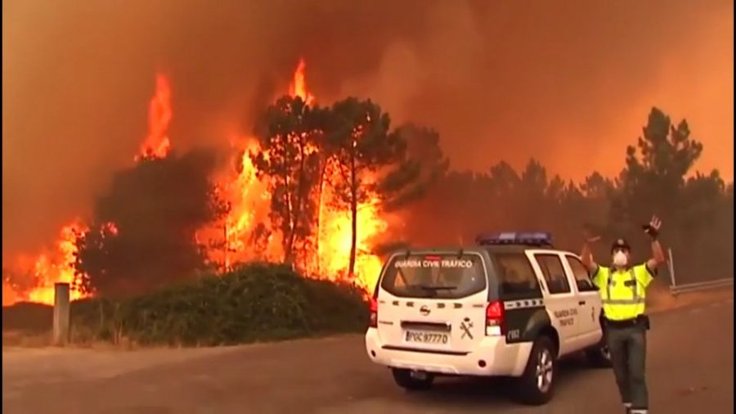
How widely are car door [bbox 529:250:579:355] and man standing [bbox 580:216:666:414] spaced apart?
112cm

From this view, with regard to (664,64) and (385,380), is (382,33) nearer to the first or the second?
(664,64)

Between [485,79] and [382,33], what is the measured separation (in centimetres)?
355

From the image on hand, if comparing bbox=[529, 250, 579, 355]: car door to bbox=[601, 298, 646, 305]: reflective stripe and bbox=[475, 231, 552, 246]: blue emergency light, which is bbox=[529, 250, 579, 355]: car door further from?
bbox=[601, 298, 646, 305]: reflective stripe

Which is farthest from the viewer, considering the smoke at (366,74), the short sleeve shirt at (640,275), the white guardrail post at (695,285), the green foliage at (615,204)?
the green foliage at (615,204)

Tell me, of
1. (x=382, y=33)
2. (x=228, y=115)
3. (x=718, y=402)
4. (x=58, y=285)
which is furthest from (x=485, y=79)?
(x=718, y=402)

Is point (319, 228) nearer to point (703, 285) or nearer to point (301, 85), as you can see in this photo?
point (301, 85)

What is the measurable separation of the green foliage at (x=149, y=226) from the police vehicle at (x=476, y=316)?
22.0 ft

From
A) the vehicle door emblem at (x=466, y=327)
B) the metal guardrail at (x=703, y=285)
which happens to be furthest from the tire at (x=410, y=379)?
the metal guardrail at (x=703, y=285)

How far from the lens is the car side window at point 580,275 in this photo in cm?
865

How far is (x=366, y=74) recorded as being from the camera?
1700 centimetres

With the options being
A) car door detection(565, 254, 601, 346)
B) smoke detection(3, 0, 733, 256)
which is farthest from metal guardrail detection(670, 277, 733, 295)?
car door detection(565, 254, 601, 346)

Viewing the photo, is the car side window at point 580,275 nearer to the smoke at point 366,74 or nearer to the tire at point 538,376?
the tire at point 538,376

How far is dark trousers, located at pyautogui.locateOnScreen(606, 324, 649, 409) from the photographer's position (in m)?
6.43

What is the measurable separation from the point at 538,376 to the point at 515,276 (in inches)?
38.6
